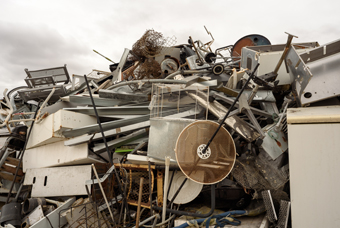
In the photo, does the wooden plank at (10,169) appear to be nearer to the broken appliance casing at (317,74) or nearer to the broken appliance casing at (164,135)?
the broken appliance casing at (164,135)

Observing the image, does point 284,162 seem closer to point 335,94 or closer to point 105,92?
point 335,94

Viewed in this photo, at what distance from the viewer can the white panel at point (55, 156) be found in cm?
420

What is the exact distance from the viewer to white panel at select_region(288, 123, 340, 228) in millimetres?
2223

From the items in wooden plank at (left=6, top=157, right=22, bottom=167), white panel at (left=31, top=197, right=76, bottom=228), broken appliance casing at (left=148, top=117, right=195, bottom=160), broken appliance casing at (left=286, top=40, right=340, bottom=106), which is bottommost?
white panel at (left=31, top=197, right=76, bottom=228)

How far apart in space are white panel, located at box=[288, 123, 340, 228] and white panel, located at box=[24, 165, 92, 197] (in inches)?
129

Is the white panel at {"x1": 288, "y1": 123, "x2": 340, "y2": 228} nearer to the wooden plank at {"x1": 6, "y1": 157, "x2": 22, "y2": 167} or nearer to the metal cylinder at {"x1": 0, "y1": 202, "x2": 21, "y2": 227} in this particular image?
the metal cylinder at {"x1": 0, "y1": 202, "x2": 21, "y2": 227}

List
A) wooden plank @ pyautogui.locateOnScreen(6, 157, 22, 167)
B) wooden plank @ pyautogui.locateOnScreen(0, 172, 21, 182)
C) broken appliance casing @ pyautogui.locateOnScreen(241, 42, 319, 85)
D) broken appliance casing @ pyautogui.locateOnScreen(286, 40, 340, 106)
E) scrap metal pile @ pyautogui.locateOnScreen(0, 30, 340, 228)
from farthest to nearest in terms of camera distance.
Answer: wooden plank @ pyautogui.locateOnScreen(6, 157, 22, 167), wooden plank @ pyautogui.locateOnScreen(0, 172, 21, 182), broken appliance casing @ pyautogui.locateOnScreen(241, 42, 319, 85), broken appliance casing @ pyautogui.locateOnScreen(286, 40, 340, 106), scrap metal pile @ pyautogui.locateOnScreen(0, 30, 340, 228)

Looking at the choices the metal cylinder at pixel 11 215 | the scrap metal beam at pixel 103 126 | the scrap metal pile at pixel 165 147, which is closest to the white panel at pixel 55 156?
the scrap metal pile at pixel 165 147

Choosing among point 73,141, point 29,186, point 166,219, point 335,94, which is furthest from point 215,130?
point 29,186

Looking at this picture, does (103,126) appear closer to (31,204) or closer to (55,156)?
(55,156)

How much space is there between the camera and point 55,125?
4.20 metres

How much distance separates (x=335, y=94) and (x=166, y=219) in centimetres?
291

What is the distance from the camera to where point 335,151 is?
7.32 feet

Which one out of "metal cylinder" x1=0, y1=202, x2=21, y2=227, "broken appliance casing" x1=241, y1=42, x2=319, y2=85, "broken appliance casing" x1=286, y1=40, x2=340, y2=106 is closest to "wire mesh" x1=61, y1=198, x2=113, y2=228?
"metal cylinder" x1=0, y1=202, x2=21, y2=227
